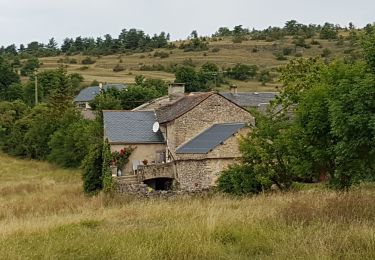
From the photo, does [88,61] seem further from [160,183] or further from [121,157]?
[160,183]

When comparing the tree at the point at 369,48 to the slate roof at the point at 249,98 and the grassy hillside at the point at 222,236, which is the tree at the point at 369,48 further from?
the slate roof at the point at 249,98

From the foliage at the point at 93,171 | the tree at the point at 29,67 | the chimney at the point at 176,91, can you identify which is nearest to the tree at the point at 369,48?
the foliage at the point at 93,171

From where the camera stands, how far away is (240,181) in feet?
86.0

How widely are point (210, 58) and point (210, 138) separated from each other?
87464mm

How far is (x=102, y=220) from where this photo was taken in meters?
11.4

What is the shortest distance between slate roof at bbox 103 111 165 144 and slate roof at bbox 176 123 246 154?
Answer: 3.77 m

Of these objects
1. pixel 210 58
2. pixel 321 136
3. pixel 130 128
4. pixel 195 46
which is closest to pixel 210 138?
pixel 130 128

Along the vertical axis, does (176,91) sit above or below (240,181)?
above

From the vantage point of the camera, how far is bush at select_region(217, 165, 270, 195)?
2528 cm

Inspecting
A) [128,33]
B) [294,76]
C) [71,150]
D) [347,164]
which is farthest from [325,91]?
[128,33]

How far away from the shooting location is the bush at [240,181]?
995 inches

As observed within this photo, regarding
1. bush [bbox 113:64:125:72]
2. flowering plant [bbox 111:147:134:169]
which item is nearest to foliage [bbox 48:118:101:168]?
flowering plant [bbox 111:147:134:169]

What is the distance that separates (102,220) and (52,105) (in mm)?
51717

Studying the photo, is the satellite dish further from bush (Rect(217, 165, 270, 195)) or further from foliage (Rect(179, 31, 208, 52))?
foliage (Rect(179, 31, 208, 52))
